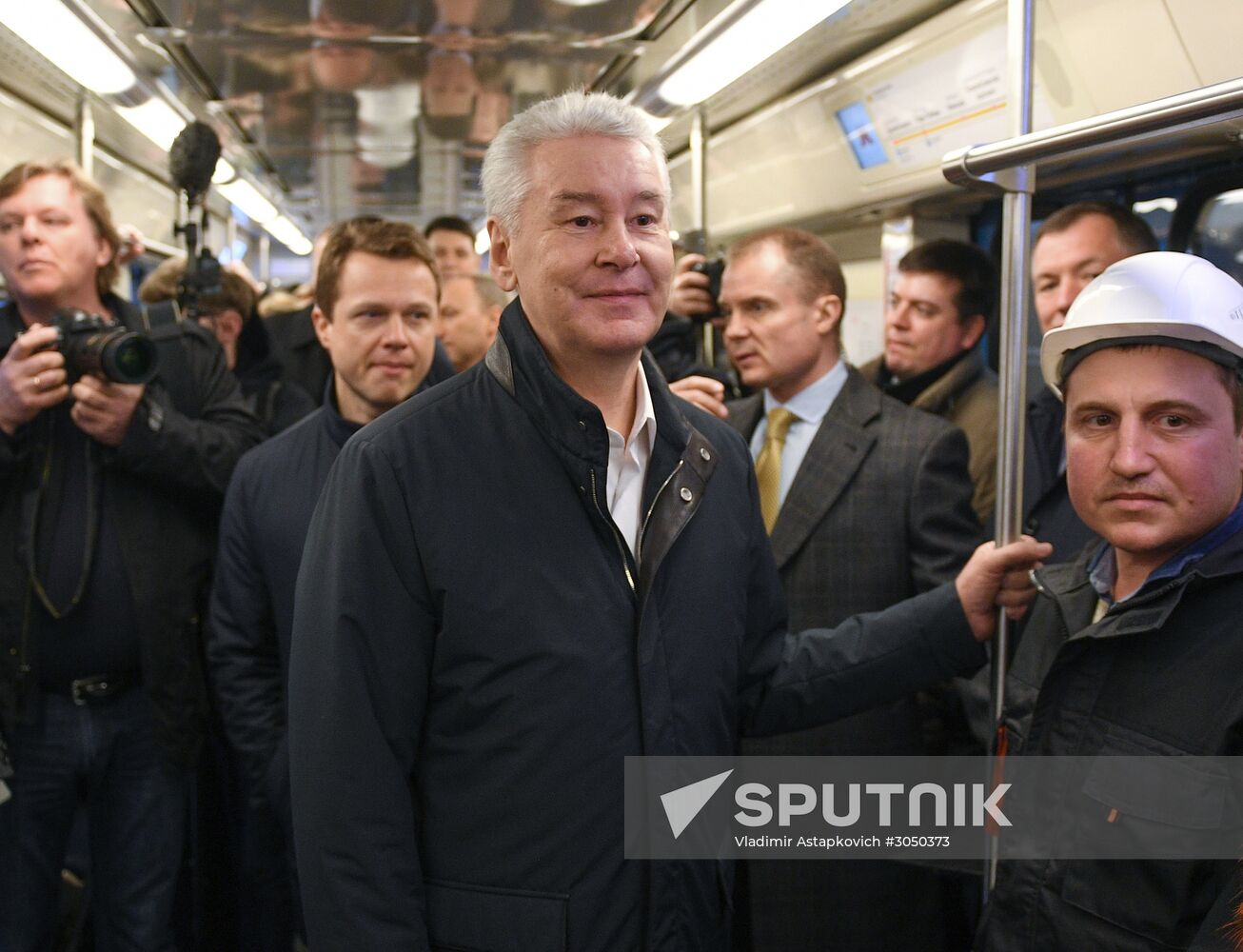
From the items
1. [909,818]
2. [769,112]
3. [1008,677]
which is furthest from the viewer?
[769,112]

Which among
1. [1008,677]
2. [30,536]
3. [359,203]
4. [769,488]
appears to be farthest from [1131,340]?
[359,203]

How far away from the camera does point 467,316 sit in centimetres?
418

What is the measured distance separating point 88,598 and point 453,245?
2.64 m

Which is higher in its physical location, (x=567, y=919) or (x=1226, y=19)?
(x=1226, y=19)

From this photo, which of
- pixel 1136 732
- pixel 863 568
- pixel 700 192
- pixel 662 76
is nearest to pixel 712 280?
pixel 700 192

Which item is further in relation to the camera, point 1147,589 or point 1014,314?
point 1014,314

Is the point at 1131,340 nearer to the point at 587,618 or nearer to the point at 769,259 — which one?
the point at 587,618

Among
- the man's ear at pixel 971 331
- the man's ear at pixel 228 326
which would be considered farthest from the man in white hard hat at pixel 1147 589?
the man's ear at pixel 228 326

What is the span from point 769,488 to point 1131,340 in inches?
54.3

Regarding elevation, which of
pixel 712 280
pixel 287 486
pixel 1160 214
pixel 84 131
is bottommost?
pixel 287 486

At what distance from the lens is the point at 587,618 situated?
1.56 metres

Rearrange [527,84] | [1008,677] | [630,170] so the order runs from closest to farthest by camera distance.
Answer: [630,170] → [1008,677] → [527,84]

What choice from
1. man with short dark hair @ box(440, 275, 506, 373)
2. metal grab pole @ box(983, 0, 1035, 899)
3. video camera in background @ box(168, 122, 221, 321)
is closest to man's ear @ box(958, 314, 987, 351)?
man with short dark hair @ box(440, 275, 506, 373)

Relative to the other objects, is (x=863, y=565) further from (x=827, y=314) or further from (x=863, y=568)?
(x=827, y=314)
